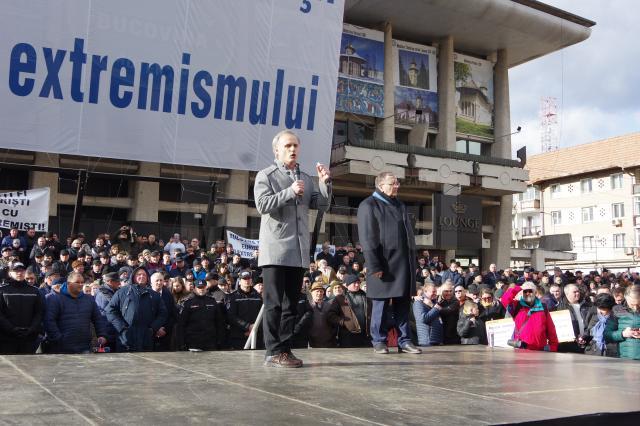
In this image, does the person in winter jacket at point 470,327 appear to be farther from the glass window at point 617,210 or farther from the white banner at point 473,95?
the glass window at point 617,210

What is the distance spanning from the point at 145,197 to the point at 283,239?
2107cm

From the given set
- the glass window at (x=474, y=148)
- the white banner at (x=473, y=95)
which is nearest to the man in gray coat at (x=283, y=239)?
the white banner at (x=473, y=95)

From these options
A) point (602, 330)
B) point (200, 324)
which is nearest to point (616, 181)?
point (602, 330)

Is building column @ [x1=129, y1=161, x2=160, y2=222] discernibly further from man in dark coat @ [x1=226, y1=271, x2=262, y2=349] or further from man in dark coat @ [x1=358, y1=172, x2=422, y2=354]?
man in dark coat @ [x1=358, y1=172, x2=422, y2=354]

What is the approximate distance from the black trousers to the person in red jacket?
3.76 meters

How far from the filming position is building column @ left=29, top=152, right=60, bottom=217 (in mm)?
22953

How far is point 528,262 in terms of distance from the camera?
124ft

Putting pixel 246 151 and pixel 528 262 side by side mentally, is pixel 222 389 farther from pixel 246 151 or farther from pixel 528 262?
pixel 528 262

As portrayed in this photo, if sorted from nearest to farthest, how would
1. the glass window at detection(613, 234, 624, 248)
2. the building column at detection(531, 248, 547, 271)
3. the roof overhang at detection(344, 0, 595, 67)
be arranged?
the roof overhang at detection(344, 0, 595, 67) < the building column at detection(531, 248, 547, 271) < the glass window at detection(613, 234, 624, 248)

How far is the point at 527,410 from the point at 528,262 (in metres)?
36.6

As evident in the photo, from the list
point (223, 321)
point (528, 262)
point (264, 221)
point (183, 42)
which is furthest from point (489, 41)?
point (264, 221)

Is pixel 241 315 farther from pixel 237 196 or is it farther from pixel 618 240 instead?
pixel 618 240

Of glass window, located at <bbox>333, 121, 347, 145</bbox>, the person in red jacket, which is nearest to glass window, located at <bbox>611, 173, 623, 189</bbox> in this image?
glass window, located at <bbox>333, 121, 347, 145</bbox>

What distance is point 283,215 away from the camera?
4840mm
